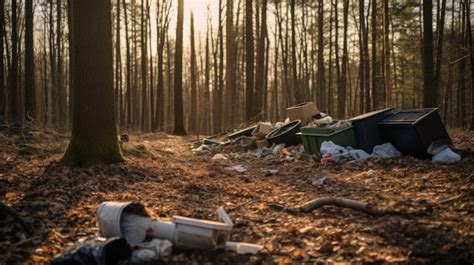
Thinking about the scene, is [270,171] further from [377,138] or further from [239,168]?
[377,138]

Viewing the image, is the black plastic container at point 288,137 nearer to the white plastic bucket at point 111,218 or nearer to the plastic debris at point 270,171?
the plastic debris at point 270,171

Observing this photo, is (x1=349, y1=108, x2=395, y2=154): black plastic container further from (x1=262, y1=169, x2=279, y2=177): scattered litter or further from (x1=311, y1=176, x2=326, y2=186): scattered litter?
(x1=311, y1=176, x2=326, y2=186): scattered litter

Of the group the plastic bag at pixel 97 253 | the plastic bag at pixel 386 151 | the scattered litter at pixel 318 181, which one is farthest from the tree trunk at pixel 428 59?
the plastic bag at pixel 97 253

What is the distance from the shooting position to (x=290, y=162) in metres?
8.91

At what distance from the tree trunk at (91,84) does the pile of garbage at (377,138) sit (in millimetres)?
4549

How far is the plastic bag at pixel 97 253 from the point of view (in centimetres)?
299

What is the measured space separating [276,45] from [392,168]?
83.8 feet

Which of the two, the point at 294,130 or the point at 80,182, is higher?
the point at 294,130

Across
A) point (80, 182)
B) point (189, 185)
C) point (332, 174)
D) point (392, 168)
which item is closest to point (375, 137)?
point (392, 168)

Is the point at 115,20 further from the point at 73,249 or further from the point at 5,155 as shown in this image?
the point at 73,249

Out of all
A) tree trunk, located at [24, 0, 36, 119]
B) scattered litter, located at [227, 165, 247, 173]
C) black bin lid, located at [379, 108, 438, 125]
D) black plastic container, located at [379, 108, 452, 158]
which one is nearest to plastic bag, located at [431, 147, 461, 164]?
black plastic container, located at [379, 108, 452, 158]

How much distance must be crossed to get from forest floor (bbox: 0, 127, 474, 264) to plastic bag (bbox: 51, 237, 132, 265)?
0.31 metres

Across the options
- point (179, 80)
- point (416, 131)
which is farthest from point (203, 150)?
point (179, 80)

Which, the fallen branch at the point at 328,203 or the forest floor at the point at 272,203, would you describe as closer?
the forest floor at the point at 272,203
